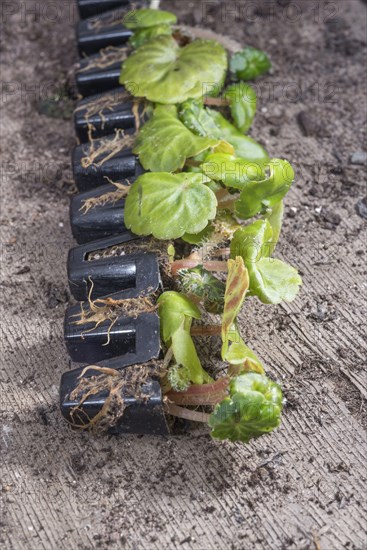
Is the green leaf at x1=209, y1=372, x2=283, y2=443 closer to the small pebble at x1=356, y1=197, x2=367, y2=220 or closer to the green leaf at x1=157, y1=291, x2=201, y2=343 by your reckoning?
the green leaf at x1=157, y1=291, x2=201, y2=343

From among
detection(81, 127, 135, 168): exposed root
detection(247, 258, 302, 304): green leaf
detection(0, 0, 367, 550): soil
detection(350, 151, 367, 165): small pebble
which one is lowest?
detection(0, 0, 367, 550): soil

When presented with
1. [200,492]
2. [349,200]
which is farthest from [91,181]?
[200,492]

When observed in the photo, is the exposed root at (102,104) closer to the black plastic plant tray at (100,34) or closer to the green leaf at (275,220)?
the black plastic plant tray at (100,34)

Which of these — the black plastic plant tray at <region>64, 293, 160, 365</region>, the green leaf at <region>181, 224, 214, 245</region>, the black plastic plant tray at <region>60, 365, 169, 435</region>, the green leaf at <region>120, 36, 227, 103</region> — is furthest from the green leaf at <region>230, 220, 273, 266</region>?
the green leaf at <region>120, 36, 227, 103</region>

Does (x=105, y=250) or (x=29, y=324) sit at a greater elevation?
(x=105, y=250)

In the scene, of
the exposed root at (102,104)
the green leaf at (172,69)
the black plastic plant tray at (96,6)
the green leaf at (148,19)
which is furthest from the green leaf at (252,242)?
the black plastic plant tray at (96,6)

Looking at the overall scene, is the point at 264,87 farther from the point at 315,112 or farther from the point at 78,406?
the point at 78,406
